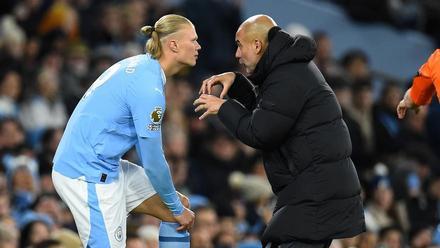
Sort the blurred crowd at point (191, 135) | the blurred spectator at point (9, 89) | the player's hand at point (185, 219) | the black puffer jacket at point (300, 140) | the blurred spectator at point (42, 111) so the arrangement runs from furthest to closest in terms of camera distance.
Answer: the blurred spectator at point (42, 111) → the blurred spectator at point (9, 89) → the blurred crowd at point (191, 135) → the player's hand at point (185, 219) → the black puffer jacket at point (300, 140)

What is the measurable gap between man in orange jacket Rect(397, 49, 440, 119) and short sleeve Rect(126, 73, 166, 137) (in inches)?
58.1

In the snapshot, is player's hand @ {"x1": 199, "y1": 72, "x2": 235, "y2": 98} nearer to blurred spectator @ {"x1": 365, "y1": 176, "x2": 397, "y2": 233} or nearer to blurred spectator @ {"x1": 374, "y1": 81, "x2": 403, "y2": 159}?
blurred spectator @ {"x1": 365, "y1": 176, "x2": 397, "y2": 233}

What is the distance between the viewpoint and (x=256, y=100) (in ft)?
20.2

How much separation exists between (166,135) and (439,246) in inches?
110

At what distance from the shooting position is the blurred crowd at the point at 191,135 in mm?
9156

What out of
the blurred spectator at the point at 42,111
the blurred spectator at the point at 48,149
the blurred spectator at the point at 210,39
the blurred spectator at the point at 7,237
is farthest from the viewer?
the blurred spectator at the point at 210,39

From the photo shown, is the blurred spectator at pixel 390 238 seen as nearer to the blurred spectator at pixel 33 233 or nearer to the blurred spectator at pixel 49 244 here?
the blurred spectator at pixel 33 233

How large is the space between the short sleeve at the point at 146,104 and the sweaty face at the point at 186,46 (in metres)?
0.25

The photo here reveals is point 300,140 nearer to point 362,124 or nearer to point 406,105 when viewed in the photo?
point 406,105

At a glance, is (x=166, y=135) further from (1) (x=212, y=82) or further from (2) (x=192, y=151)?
(1) (x=212, y=82)

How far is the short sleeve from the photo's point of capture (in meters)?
5.91

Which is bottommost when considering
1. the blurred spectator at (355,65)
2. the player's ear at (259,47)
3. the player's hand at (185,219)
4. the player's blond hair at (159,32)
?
the blurred spectator at (355,65)

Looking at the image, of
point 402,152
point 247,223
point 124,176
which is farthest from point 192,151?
point 124,176

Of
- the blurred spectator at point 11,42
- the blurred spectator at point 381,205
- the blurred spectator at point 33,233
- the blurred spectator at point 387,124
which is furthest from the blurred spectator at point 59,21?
the blurred spectator at point 33,233
